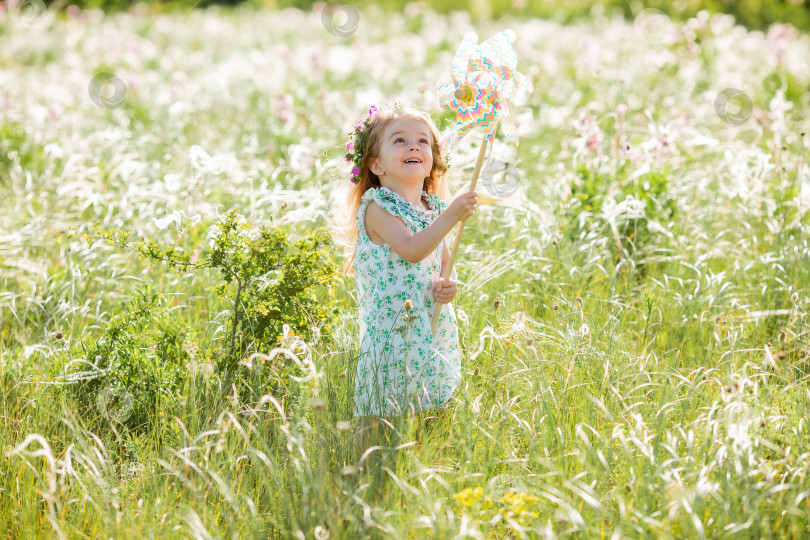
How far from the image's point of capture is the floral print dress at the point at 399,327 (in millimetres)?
3102

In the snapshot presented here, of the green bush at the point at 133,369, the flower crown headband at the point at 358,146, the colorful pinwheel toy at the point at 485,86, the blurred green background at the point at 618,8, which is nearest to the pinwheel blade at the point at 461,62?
the colorful pinwheel toy at the point at 485,86

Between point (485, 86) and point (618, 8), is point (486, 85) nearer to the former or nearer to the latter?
point (485, 86)

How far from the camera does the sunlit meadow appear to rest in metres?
2.60

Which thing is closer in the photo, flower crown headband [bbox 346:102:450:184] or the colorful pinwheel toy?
the colorful pinwheel toy

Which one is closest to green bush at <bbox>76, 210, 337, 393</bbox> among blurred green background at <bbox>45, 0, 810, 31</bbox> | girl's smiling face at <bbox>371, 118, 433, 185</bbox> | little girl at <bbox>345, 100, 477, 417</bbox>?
little girl at <bbox>345, 100, 477, 417</bbox>

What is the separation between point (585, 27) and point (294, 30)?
517cm

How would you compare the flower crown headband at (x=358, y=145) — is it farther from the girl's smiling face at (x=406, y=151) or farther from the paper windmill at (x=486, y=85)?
the paper windmill at (x=486, y=85)

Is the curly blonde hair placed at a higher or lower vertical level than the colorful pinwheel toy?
lower

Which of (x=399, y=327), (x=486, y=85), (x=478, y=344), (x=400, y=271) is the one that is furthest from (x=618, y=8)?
(x=399, y=327)

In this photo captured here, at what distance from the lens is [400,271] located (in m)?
3.23

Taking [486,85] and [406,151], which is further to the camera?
[406,151]

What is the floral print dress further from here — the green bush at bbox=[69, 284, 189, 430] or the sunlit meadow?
the green bush at bbox=[69, 284, 189, 430]

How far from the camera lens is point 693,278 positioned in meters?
4.37

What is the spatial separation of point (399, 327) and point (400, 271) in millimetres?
242
